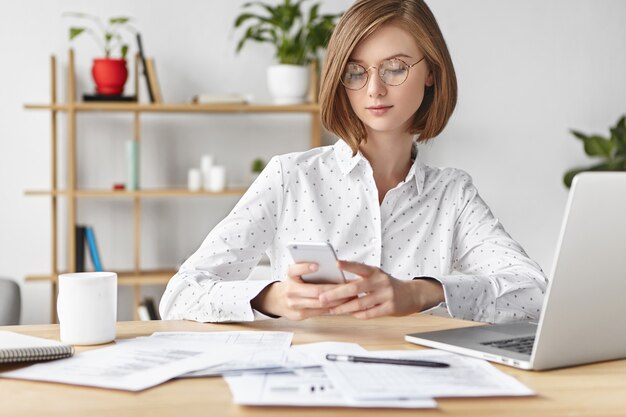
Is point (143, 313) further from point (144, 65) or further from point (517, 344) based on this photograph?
point (517, 344)

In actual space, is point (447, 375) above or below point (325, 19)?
below

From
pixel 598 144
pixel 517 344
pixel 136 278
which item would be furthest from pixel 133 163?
pixel 517 344

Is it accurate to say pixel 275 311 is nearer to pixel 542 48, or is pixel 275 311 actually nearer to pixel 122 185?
pixel 122 185

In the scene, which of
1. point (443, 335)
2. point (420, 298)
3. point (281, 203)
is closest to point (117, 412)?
point (443, 335)

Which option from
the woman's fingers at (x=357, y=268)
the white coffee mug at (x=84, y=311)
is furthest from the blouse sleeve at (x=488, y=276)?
the white coffee mug at (x=84, y=311)

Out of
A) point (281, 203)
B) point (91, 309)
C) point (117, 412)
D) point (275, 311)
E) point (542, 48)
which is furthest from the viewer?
point (542, 48)

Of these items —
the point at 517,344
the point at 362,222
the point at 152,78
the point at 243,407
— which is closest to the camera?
the point at 243,407

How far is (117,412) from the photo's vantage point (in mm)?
876

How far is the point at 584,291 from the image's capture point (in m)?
1.04

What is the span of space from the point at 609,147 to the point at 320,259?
3.20 meters

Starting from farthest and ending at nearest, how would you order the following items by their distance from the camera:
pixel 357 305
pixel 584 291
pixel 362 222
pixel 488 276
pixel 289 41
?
pixel 289 41 < pixel 362 222 < pixel 488 276 < pixel 357 305 < pixel 584 291

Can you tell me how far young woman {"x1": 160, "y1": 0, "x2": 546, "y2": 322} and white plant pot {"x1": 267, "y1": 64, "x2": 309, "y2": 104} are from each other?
181 cm

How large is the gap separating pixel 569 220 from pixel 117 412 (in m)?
0.56

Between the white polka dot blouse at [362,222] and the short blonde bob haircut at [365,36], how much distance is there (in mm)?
78
